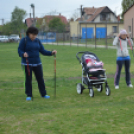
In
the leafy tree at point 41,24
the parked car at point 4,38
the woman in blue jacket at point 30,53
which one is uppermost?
the leafy tree at point 41,24

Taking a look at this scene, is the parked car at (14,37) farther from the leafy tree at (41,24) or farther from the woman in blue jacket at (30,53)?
the woman in blue jacket at (30,53)

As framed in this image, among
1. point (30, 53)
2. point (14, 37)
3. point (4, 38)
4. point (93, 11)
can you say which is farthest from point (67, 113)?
point (93, 11)

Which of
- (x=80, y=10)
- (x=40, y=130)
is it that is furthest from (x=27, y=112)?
(x=80, y=10)

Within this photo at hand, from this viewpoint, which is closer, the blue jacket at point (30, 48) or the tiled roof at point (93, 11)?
the blue jacket at point (30, 48)

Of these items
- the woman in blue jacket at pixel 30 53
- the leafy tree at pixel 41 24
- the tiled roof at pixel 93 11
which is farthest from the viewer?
the tiled roof at pixel 93 11

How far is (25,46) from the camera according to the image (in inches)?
245

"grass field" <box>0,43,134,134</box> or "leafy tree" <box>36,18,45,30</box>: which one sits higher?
"leafy tree" <box>36,18,45,30</box>

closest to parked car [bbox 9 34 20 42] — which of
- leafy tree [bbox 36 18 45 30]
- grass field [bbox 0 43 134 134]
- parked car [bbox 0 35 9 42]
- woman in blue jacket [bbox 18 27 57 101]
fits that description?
parked car [bbox 0 35 9 42]

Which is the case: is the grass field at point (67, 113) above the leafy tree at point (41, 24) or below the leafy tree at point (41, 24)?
below

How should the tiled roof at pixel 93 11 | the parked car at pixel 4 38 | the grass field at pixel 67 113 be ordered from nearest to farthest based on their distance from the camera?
the grass field at pixel 67 113, the parked car at pixel 4 38, the tiled roof at pixel 93 11

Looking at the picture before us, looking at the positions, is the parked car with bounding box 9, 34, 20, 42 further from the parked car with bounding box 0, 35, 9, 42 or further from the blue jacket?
the blue jacket

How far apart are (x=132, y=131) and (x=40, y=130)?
1.43 m

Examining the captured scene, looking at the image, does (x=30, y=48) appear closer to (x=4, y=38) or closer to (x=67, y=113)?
(x=67, y=113)

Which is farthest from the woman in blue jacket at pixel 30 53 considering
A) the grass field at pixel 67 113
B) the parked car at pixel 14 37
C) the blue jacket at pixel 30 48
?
the parked car at pixel 14 37
